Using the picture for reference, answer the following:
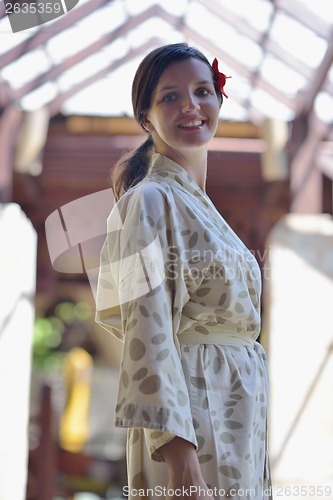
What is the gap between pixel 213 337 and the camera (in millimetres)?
1407

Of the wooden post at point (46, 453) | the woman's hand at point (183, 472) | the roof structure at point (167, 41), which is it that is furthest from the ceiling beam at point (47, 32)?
the woman's hand at point (183, 472)

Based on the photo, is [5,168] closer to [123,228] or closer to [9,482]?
[9,482]

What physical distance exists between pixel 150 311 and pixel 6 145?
13.1 ft

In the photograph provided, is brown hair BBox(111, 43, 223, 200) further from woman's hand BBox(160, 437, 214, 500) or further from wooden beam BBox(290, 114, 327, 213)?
wooden beam BBox(290, 114, 327, 213)

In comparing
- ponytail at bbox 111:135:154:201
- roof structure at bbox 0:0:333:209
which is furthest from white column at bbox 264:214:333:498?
ponytail at bbox 111:135:154:201

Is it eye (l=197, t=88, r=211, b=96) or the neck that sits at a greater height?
eye (l=197, t=88, r=211, b=96)

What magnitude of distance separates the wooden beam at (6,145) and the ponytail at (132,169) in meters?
3.54

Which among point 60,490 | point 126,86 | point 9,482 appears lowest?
point 60,490

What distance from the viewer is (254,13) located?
16.6 ft

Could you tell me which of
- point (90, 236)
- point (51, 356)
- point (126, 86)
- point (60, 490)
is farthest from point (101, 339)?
point (90, 236)

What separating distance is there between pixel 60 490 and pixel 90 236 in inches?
211

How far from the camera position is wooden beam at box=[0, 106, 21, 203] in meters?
5.09

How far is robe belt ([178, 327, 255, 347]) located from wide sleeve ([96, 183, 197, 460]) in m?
0.05

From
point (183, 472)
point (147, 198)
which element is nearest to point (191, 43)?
point (147, 198)
